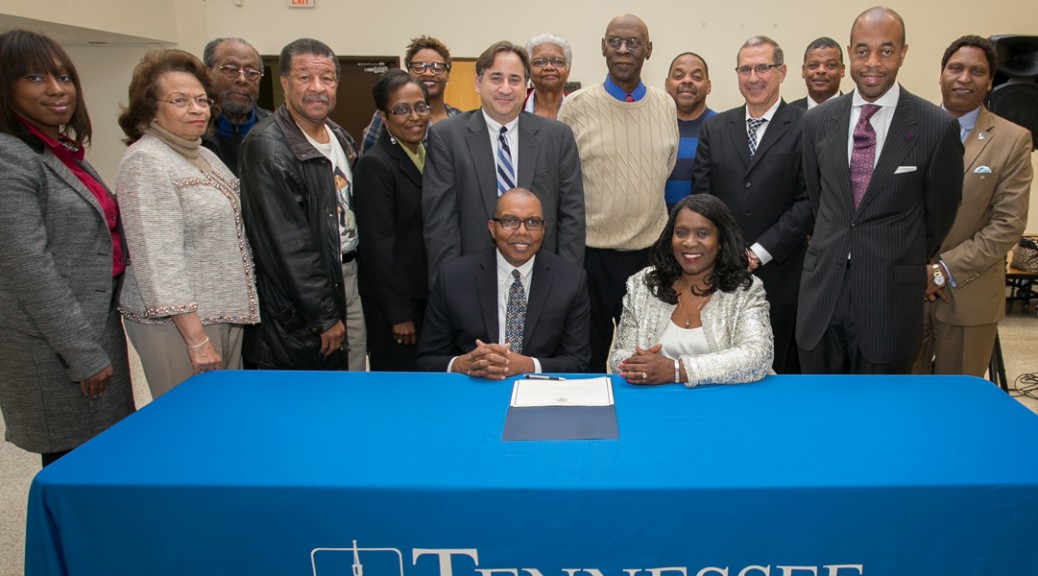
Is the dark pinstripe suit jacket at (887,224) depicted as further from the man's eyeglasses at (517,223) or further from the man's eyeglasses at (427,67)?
the man's eyeglasses at (427,67)

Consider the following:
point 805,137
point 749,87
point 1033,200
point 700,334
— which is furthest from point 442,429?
point 1033,200

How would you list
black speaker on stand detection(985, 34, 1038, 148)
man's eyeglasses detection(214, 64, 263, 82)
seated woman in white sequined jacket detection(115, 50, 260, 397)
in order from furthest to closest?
black speaker on stand detection(985, 34, 1038, 148) → man's eyeglasses detection(214, 64, 263, 82) → seated woman in white sequined jacket detection(115, 50, 260, 397)

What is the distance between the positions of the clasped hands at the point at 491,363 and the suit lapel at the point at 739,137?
1.39m

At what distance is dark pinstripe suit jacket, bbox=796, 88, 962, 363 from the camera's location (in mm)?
2148

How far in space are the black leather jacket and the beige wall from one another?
485 cm

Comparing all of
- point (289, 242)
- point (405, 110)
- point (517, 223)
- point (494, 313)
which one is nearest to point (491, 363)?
point (494, 313)

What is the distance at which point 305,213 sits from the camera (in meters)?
2.30

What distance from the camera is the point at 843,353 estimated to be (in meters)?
2.36

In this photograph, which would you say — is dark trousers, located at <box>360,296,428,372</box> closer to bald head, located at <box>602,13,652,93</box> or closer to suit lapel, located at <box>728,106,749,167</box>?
bald head, located at <box>602,13,652,93</box>

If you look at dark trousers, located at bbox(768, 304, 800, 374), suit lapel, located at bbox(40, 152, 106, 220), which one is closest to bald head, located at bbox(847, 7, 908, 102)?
dark trousers, located at bbox(768, 304, 800, 374)

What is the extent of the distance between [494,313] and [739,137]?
4.33 feet

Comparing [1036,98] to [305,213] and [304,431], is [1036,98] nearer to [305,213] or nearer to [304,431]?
[305,213]

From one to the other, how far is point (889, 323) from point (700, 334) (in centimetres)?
70

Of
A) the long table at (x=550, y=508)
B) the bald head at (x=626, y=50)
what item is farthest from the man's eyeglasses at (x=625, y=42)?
the long table at (x=550, y=508)
